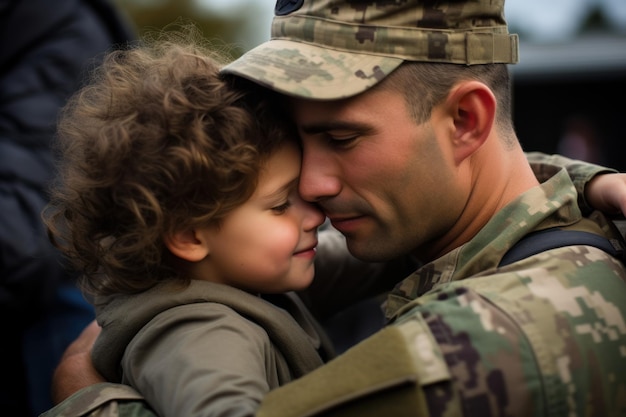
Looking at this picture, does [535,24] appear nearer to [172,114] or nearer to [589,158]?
[589,158]

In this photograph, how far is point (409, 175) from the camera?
2160 millimetres

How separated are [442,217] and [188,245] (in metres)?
0.65

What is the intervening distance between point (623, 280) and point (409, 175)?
0.57 m

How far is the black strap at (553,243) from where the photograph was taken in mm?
1945

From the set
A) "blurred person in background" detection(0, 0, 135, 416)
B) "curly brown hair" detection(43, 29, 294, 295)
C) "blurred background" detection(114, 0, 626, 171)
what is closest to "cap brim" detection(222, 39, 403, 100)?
"curly brown hair" detection(43, 29, 294, 295)

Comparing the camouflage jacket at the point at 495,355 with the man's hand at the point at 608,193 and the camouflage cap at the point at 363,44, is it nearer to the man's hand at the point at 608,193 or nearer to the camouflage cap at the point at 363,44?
the man's hand at the point at 608,193

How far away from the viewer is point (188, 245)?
2.14 m

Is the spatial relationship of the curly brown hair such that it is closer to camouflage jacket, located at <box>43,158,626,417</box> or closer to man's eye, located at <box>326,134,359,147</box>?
man's eye, located at <box>326,134,359,147</box>

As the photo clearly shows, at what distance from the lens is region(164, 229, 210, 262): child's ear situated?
2.12 metres

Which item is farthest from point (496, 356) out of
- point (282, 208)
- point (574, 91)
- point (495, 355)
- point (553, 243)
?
point (574, 91)

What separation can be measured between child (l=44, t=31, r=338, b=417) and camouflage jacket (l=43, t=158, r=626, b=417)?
0.81 ft

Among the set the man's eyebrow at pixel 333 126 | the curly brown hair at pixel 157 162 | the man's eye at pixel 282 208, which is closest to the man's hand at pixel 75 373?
the curly brown hair at pixel 157 162

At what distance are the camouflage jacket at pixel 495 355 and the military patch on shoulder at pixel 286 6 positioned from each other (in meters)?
0.84

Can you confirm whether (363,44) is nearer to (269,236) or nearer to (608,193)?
(269,236)
